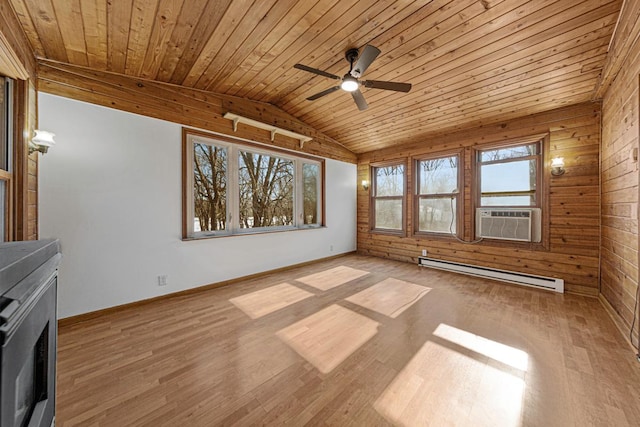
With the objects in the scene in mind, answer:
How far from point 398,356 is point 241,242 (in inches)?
109

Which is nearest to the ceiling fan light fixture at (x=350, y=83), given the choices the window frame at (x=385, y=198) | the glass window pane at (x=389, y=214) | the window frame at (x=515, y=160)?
the window frame at (x=515, y=160)

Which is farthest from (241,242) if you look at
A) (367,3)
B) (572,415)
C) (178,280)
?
(572,415)

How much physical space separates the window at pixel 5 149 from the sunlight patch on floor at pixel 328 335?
2391 millimetres

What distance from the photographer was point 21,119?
210 centimetres

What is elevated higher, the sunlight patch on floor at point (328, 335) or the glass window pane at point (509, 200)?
the glass window pane at point (509, 200)

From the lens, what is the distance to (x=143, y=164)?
3.02m

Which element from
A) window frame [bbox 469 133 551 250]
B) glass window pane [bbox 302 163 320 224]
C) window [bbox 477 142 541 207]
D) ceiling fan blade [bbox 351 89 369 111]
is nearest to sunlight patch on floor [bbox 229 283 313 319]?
glass window pane [bbox 302 163 320 224]

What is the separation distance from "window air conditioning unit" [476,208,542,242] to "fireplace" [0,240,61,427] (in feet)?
16.2

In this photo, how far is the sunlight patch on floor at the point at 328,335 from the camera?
2020 mm

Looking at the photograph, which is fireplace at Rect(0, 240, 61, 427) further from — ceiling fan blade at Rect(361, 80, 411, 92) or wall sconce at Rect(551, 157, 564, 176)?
wall sconce at Rect(551, 157, 564, 176)

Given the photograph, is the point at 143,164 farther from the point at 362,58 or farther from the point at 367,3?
the point at 367,3

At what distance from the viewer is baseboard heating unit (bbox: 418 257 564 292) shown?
3.54 m

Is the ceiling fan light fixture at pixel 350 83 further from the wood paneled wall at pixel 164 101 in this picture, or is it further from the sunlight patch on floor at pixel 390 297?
the sunlight patch on floor at pixel 390 297

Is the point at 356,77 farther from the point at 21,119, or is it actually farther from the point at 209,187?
the point at 21,119
